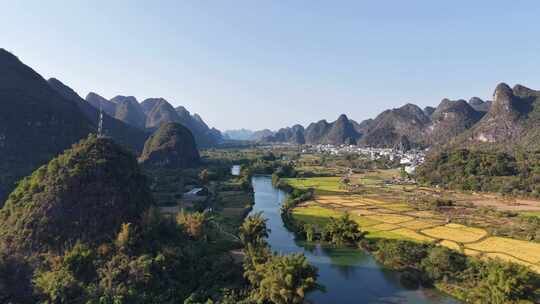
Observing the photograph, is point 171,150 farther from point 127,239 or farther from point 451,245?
point 451,245

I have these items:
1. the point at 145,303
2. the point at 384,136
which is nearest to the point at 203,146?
the point at 384,136

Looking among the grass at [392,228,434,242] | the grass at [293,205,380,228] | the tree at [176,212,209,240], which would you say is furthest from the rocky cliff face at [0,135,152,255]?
the grass at [392,228,434,242]

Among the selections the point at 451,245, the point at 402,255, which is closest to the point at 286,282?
the point at 402,255

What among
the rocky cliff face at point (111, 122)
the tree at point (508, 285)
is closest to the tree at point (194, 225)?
the tree at point (508, 285)

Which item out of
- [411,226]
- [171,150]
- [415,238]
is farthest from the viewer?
[171,150]

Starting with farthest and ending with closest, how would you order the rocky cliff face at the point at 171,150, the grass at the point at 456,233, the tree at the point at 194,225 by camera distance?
the rocky cliff face at the point at 171,150
the grass at the point at 456,233
the tree at the point at 194,225

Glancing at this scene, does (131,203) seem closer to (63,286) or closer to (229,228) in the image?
(63,286)

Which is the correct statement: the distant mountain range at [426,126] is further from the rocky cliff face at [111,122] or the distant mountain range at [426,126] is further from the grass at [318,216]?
the rocky cliff face at [111,122]
